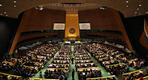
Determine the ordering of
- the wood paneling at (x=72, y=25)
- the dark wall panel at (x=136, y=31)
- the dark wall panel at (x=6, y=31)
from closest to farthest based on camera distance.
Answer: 1. the dark wall panel at (x=136, y=31)
2. the dark wall panel at (x=6, y=31)
3. the wood paneling at (x=72, y=25)

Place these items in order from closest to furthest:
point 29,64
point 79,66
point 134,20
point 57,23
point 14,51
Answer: point 79,66 → point 29,64 → point 134,20 → point 14,51 → point 57,23

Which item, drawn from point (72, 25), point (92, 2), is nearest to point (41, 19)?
point (72, 25)

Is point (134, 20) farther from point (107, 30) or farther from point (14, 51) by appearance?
point (14, 51)

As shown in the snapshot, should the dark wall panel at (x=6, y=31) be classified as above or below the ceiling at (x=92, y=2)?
below

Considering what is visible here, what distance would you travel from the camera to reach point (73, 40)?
3522 centimetres

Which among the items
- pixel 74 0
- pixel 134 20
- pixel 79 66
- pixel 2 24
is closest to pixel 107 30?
pixel 134 20

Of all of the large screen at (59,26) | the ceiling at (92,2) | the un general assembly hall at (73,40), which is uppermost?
the ceiling at (92,2)

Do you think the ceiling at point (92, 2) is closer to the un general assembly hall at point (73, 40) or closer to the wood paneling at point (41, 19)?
the un general assembly hall at point (73, 40)

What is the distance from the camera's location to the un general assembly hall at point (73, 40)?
11448 millimetres

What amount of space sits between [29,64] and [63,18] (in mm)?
29913

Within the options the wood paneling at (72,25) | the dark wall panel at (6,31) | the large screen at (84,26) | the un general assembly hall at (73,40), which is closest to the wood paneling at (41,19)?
the un general assembly hall at (73,40)

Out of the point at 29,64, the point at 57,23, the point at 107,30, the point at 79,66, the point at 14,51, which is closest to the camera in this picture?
the point at 79,66

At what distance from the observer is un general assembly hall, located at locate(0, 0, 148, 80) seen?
1145cm

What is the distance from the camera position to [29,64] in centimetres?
1319
